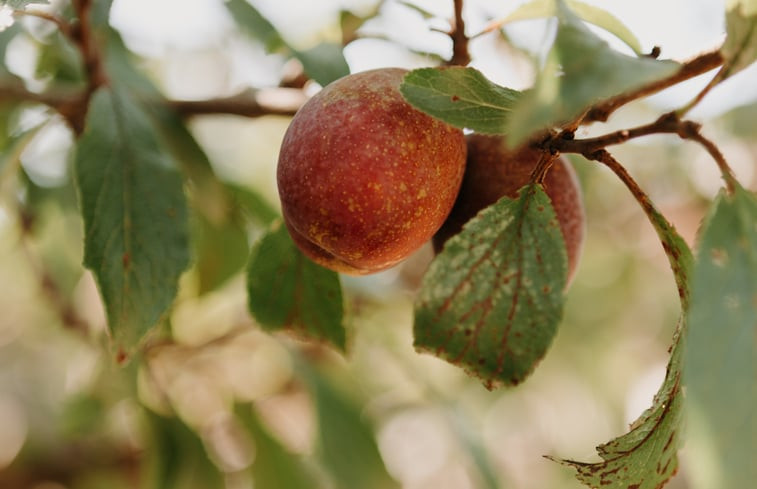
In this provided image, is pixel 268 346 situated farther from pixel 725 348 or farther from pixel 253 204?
pixel 725 348

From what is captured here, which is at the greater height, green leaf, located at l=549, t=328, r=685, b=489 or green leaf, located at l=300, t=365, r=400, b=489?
green leaf, located at l=549, t=328, r=685, b=489

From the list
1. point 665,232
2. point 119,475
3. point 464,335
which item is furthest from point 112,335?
point 119,475

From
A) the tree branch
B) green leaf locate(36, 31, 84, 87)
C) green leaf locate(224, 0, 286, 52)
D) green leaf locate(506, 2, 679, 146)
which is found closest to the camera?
green leaf locate(506, 2, 679, 146)

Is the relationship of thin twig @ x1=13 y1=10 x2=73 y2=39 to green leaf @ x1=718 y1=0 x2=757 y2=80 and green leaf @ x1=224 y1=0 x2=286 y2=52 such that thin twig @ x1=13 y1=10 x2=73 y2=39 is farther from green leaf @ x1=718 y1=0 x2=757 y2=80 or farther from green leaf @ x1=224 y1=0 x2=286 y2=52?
green leaf @ x1=718 y1=0 x2=757 y2=80

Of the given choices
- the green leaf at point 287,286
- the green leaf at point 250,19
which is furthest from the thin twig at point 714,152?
the green leaf at point 250,19

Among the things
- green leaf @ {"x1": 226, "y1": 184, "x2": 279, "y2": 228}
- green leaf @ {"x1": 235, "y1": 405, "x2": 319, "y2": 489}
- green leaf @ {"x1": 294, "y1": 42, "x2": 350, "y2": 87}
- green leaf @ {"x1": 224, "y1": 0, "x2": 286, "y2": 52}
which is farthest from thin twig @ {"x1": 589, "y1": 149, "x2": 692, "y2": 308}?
green leaf @ {"x1": 235, "y1": 405, "x2": 319, "y2": 489}

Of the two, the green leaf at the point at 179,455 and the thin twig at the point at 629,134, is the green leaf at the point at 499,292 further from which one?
the green leaf at the point at 179,455

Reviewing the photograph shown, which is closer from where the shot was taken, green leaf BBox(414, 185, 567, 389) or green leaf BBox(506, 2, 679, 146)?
green leaf BBox(506, 2, 679, 146)
